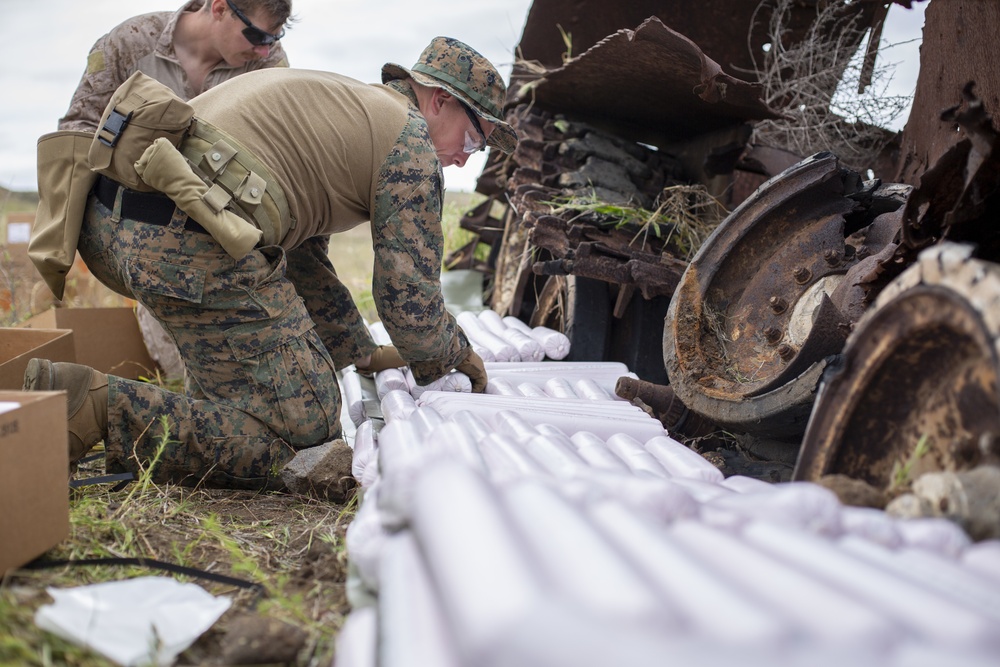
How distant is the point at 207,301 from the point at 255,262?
0.72ft

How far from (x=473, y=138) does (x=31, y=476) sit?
218cm

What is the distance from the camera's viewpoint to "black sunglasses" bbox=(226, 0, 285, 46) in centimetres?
380

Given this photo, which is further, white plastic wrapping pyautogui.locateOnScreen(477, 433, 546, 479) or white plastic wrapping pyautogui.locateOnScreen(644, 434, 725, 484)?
white plastic wrapping pyautogui.locateOnScreen(644, 434, 725, 484)

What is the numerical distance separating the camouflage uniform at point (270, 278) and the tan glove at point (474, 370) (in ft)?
0.94

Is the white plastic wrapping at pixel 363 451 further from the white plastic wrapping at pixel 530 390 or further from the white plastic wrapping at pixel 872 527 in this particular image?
the white plastic wrapping at pixel 872 527

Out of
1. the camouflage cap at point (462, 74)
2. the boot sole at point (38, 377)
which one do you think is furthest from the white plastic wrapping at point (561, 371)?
the boot sole at point (38, 377)

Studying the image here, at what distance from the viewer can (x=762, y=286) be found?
9.98ft

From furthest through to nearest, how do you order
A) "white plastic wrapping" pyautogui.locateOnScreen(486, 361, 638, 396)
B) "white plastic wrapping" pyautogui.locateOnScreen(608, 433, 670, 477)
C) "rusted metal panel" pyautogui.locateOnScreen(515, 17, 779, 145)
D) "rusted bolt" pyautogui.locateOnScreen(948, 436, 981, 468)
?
"white plastic wrapping" pyautogui.locateOnScreen(486, 361, 638, 396) → "rusted metal panel" pyautogui.locateOnScreen(515, 17, 779, 145) → "white plastic wrapping" pyautogui.locateOnScreen(608, 433, 670, 477) → "rusted bolt" pyautogui.locateOnScreen(948, 436, 981, 468)

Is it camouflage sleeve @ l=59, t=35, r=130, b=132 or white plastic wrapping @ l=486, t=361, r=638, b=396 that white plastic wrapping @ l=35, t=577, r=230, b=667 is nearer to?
white plastic wrapping @ l=486, t=361, r=638, b=396

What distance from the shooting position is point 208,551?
90.5 inches

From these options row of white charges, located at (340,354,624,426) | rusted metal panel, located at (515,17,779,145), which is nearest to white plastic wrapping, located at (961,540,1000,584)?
row of white charges, located at (340,354,624,426)

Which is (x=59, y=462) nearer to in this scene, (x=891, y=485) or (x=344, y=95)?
(x=344, y=95)

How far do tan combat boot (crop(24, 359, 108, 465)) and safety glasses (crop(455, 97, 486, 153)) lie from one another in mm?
1682

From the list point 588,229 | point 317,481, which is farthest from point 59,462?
point 588,229
